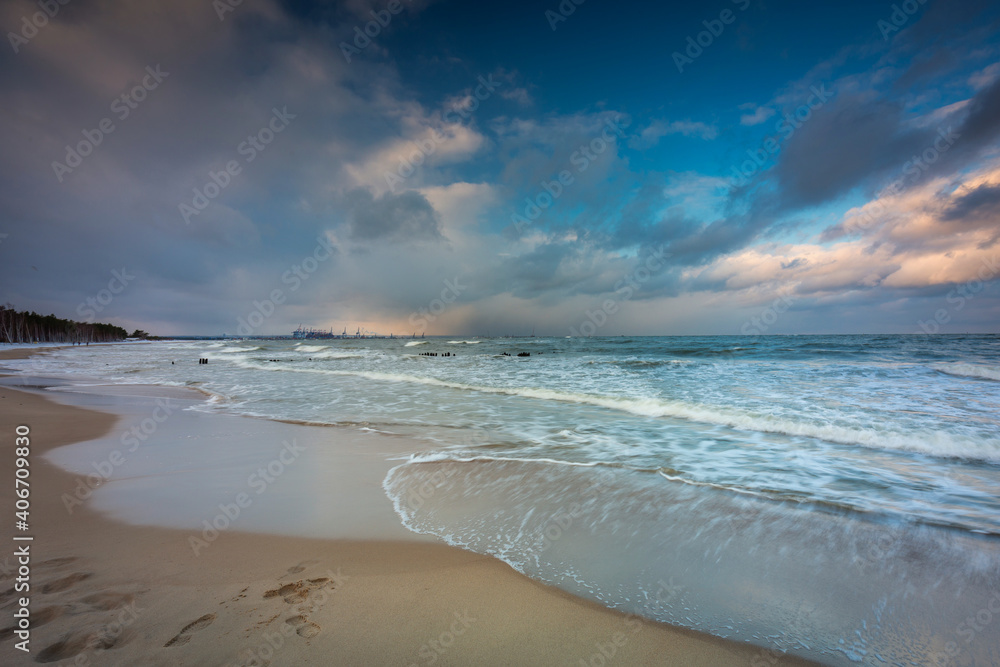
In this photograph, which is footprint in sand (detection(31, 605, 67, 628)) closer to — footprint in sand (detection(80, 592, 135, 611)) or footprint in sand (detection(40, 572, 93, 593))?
footprint in sand (detection(80, 592, 135, 611))

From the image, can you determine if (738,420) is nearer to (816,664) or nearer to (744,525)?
(744,525)

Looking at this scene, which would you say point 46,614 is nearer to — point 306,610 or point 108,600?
point 108,600

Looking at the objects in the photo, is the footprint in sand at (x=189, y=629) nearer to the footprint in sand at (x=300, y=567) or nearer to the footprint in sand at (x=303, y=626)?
the footprint in sand at (x=303, y=626)

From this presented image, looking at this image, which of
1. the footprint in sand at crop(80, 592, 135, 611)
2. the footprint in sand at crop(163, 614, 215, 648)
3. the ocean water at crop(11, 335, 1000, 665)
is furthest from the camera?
the ocean water at crop(11, 335, 1000, 665)

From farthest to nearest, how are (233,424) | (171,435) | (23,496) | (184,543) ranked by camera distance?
(233,424) → (171,435) → (23,496) → (184,543)

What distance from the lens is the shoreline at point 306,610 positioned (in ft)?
6.92

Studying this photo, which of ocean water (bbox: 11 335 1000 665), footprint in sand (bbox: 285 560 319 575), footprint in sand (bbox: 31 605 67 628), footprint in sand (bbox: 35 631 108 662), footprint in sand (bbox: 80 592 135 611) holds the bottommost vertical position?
ocean water (bbox: 11 335 1000 665)

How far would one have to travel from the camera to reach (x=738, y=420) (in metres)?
8.55

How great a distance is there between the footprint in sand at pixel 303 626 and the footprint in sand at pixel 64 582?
5.40ft

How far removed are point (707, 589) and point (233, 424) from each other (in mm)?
8959

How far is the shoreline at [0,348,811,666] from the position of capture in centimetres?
211

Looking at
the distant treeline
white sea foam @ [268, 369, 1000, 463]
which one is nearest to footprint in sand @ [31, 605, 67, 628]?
white sea foam @ [268, 369, 1000, 463]

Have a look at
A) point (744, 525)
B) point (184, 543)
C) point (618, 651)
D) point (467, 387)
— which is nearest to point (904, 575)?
point (744, 525)

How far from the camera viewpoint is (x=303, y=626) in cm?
230
